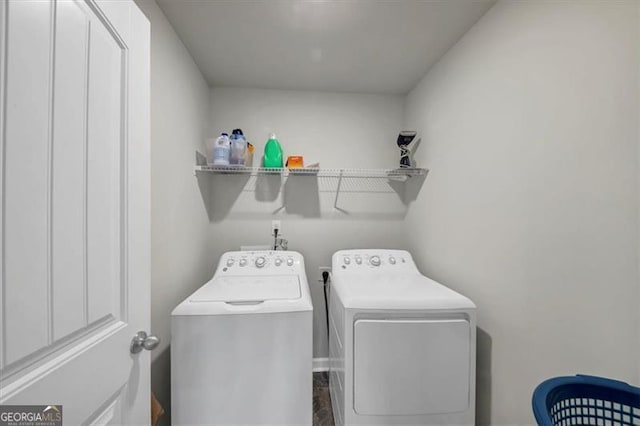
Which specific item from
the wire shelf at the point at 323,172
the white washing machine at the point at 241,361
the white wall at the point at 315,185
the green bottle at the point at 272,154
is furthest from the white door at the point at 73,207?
the white wall at the point at 315,185

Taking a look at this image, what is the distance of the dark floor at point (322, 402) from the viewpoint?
1625mm

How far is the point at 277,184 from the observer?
84.9 inches

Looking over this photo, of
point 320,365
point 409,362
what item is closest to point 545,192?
point 409,362

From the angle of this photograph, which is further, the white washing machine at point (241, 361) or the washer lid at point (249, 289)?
the washer lid at point (249, 289)

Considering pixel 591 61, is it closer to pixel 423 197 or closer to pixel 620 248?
pixel 620 248

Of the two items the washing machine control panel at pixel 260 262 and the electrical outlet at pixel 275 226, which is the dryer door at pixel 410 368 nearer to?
the washing machine control panel at pixel 260 262

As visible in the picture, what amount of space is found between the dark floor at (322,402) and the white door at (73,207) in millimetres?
1222

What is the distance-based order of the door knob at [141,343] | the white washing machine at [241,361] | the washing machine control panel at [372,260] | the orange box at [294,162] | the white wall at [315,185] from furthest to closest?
1. the white wall at [315,185]
2. the orange box at [294,162]
3. the washing machine control panel at [372,260]
4. the white washing machine at [241,361]
5. the door knob at [141,343]

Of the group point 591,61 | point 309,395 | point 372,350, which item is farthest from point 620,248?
point 309,395

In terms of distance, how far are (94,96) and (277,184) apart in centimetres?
154

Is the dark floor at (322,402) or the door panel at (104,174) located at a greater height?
the door panel at (104,174)

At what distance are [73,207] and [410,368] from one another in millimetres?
1426

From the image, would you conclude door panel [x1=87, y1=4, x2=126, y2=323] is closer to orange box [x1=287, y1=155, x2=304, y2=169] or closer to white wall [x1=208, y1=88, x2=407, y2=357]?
orange box [x1=287, y1=155, x2=304, y2=169]

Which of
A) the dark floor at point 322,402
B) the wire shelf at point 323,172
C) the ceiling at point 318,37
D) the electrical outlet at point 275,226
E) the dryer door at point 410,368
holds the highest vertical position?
the ceiling at point 318,37
